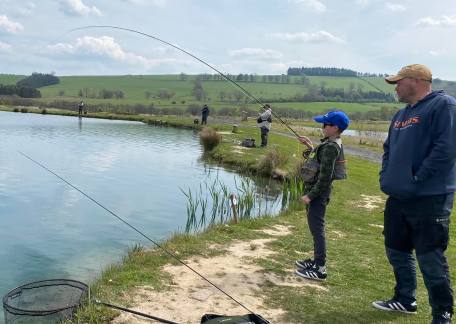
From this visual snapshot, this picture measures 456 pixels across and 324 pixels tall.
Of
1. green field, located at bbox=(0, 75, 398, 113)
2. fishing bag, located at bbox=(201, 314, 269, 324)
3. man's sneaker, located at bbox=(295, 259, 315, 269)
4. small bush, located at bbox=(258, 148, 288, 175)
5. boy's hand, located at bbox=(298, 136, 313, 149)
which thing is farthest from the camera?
green field, located at bbox=(0, 75, 398, 113)

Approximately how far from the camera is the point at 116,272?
5836 mm

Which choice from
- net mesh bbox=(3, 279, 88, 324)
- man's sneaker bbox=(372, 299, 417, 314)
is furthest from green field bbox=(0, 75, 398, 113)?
net mesh bbox=(3, 279, 88, 324)

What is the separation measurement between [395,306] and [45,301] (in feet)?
12.1

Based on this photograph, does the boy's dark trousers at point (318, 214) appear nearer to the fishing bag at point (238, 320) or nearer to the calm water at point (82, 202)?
the fishing bag at point (238, 320)

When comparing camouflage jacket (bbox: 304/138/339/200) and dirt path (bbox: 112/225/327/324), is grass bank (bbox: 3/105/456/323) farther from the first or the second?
camouflage jacket (bbox: 304/138/339/200)

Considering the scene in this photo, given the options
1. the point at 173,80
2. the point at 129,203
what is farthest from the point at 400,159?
the point at 173,80

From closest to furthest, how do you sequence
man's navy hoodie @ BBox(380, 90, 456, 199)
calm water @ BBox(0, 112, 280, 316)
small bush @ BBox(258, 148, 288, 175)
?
man's navy hoodie @ BBox(380, 90, 456, 199), calm water @ BBox(0, 112, 280, 316), small bush @ BBox(258, 148, 288, 175)

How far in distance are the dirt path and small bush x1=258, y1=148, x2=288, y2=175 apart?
9.55m

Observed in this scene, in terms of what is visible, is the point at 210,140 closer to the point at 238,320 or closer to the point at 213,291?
the point at 213,291

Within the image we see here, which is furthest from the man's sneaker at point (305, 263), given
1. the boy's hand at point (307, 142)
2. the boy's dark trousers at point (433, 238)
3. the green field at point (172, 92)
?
the green field at point (172, 92)

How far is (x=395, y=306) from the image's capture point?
494 centimetres

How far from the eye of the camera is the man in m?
4.11

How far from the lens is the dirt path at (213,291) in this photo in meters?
4.70

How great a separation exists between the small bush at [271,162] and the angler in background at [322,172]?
10.6 meters
